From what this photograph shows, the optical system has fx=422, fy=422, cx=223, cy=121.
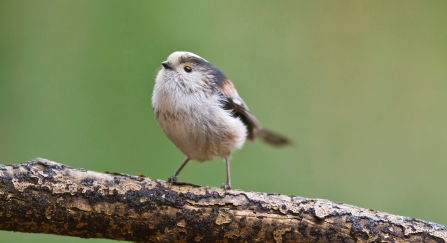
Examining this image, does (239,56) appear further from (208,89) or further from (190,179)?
(208,89)

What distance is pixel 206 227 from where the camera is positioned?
180 cm

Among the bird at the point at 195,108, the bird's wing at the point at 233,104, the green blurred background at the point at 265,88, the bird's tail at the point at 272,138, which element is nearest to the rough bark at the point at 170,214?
the bird at the point at 195,108

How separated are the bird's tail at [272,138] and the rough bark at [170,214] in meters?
1.00

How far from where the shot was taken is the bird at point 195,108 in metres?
2.08

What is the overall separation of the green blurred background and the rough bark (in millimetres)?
1469

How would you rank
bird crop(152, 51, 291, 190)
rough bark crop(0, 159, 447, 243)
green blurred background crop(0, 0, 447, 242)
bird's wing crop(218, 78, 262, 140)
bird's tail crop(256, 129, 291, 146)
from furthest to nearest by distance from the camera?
1. green blurred background crop(0, 0, 447, 242)
2. bird's tail crop(256, 129, 291, 146)
3. bird's wing crop(218, 78, 262, 140)
4. bird crop(152, 51, 291, 190)
5. rough bark crop(0, 159, 447, 243)

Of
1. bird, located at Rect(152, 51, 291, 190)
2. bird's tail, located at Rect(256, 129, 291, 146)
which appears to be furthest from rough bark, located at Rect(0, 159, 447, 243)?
bird's tail, located at Rect(256, 129, 291, 146)

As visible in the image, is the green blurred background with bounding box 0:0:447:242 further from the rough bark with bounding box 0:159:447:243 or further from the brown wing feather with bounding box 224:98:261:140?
the rough bark with bounding box 0:159:447:243

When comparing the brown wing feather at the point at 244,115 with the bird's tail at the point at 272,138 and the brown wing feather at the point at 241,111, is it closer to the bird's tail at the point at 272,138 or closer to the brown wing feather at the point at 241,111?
the brown wing feather at the point at 241,111

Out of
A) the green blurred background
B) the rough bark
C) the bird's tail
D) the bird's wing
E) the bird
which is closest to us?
the rough bark

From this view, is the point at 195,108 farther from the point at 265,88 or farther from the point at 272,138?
the point at 265,88

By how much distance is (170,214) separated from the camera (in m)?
1.80

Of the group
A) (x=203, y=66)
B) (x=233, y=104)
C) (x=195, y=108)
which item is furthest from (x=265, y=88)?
(x=195, y=108)

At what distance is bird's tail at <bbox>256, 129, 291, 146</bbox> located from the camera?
2873mm
